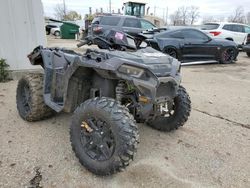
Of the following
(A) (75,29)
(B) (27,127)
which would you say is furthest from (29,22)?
(A) (75,29)

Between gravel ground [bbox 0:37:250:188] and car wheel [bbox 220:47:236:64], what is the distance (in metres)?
5.99

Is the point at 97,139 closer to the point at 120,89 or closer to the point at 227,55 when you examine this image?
the point at 120,89

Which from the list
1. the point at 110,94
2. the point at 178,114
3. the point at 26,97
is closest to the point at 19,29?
the point at 26,97

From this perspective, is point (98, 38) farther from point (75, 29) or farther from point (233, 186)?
point (75, 29)

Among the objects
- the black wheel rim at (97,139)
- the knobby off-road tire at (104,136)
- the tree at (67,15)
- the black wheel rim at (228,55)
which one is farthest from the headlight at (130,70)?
the tree at (67,15)

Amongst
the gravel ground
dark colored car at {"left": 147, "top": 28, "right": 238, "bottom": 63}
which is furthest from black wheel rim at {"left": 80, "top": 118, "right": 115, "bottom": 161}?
dark colored car at {"left": 147, "top": 28, "right": 238, "bottom": 63}

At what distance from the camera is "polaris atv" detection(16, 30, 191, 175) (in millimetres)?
2438

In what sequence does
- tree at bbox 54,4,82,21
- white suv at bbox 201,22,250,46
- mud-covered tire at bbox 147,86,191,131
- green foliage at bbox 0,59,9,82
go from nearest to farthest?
mud-covered tire at bbox 147,86,191,131, green foliage at bbox 0,59,9,82, white suv at bbox 201,22,250,46, tree at bbox 54,4,82,21

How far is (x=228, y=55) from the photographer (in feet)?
34.4

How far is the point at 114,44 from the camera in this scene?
309cm

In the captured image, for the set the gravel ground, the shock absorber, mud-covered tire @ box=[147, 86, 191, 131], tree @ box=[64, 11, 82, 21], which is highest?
the shock absorber

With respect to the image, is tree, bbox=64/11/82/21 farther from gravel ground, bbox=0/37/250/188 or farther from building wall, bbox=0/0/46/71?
gravel ground, bbox=0/37/250/188

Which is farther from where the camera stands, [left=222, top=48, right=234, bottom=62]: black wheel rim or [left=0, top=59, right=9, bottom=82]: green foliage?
[left=222, top=48, right=234, bottom=62]: black wheel rim

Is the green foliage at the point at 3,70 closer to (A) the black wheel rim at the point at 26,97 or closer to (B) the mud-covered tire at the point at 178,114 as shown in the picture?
(A) the black wheel rim at the point at 26,97
